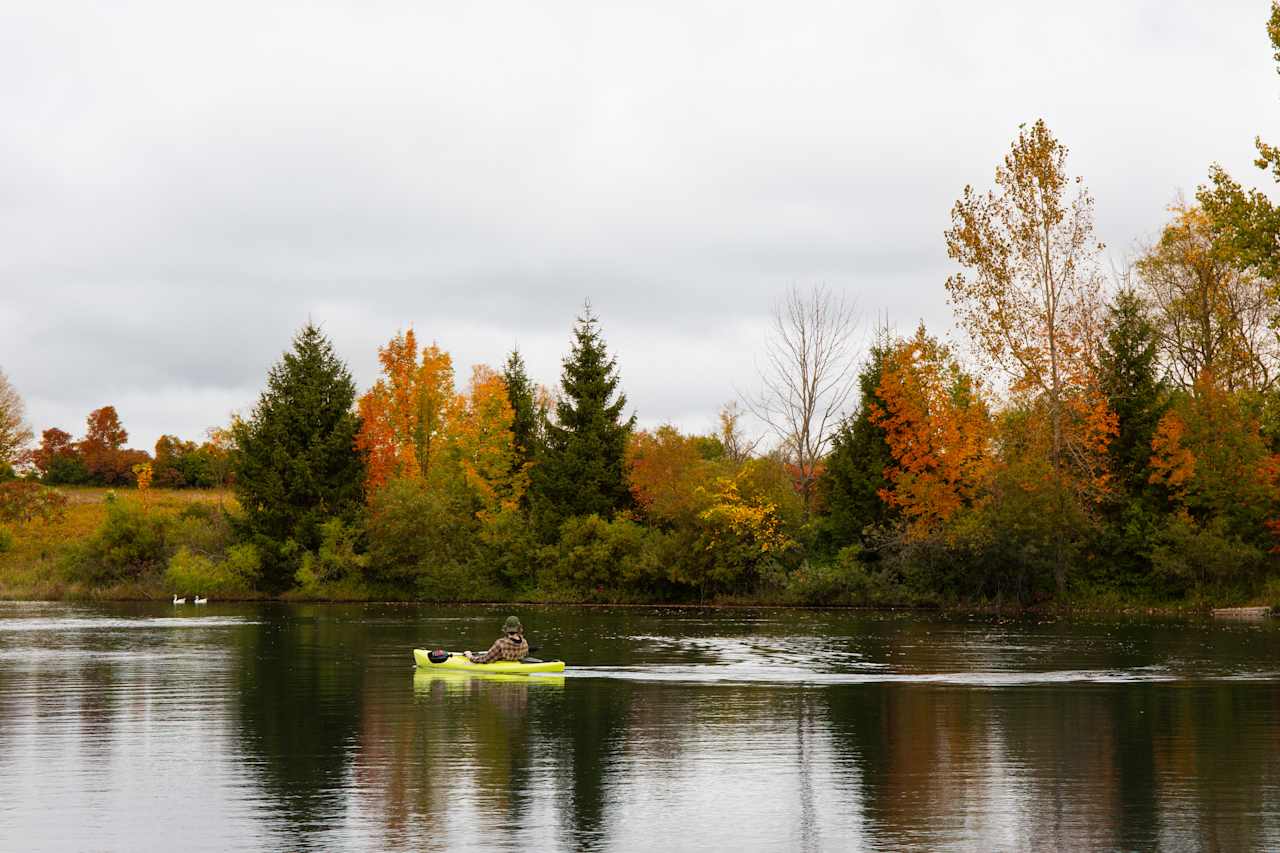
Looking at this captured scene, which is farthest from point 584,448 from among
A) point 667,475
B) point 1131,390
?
point 1131,390

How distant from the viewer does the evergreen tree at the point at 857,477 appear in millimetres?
70062

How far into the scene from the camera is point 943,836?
14.0 meters

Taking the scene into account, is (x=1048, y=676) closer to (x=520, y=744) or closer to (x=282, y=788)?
(x=520, y=744)

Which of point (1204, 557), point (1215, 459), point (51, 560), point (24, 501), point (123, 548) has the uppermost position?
point (1215, 459)

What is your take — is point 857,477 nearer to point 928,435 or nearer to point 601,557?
point 928,435

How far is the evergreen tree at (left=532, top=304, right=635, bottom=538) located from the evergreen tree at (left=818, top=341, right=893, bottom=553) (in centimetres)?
1310

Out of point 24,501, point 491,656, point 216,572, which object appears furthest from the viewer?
point 216,572

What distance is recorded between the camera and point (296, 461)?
82.0 meters

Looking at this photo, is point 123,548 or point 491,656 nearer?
point 491,656

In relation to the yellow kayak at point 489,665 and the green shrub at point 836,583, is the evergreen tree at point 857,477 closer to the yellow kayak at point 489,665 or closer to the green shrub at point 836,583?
the green shrub at point 836,583

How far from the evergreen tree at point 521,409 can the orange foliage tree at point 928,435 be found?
2662cm

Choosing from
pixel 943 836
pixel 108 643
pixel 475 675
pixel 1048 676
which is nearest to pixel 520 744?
pixel 943 836

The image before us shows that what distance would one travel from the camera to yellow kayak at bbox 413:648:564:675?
31.5m

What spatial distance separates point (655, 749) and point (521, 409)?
69.7 metres
